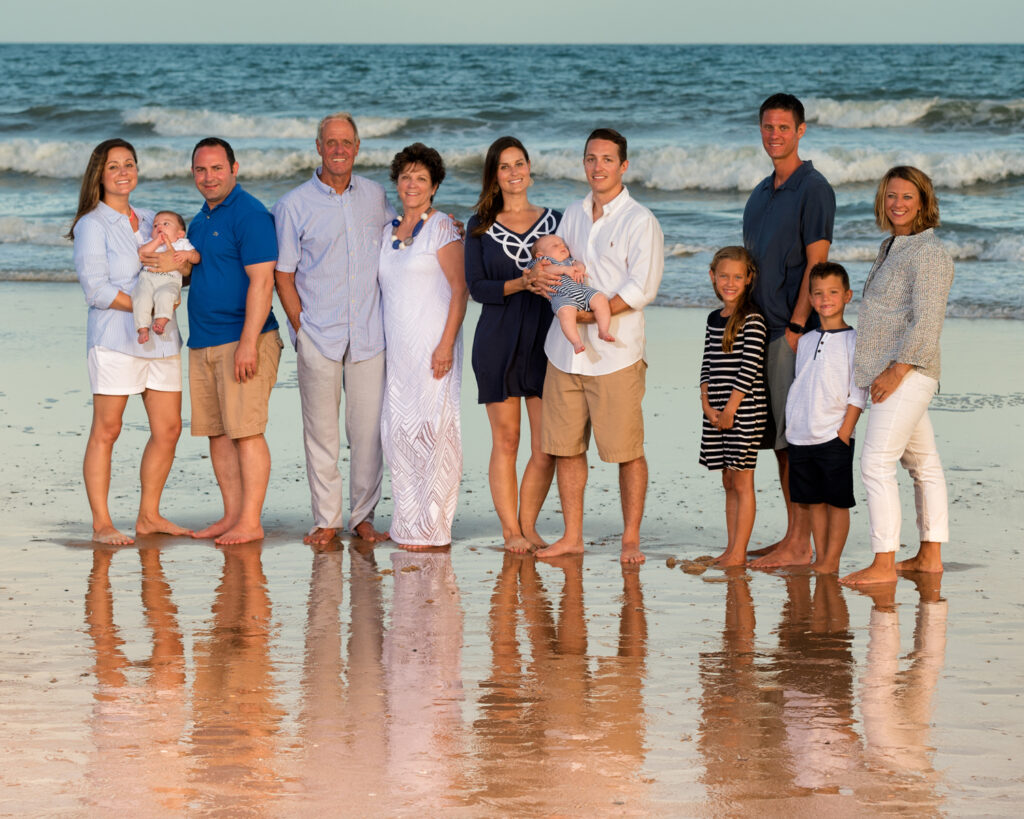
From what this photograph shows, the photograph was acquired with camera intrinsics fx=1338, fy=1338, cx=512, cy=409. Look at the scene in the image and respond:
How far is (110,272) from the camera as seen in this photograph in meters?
5.61

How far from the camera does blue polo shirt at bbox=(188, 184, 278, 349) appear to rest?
18.1 ft

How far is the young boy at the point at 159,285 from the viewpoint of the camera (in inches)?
215

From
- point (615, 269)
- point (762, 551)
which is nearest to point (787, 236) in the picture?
point (615, 269)

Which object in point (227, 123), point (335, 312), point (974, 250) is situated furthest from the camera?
point (227, 123)

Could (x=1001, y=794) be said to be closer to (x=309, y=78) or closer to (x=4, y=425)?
(x=4, y=425)

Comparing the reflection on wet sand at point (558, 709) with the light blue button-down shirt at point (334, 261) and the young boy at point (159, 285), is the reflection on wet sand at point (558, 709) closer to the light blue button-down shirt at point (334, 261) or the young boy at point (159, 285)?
the light blue button-down shirt at point (334, 261)

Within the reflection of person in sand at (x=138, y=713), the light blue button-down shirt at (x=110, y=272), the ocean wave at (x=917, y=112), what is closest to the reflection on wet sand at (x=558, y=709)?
the reflection of person in sand at (x=138, y=713)

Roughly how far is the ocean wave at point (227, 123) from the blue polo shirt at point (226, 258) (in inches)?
846

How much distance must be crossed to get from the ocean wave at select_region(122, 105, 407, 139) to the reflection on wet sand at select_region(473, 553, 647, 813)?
75.0 feet

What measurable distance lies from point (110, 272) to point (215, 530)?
1.18 m

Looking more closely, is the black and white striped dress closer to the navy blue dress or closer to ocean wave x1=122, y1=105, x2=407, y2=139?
the navy blue dress

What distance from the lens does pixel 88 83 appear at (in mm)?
34062

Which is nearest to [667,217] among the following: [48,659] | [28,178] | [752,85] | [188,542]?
[28,178]

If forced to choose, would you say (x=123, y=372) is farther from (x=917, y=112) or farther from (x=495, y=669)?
(x=917, y=112)
